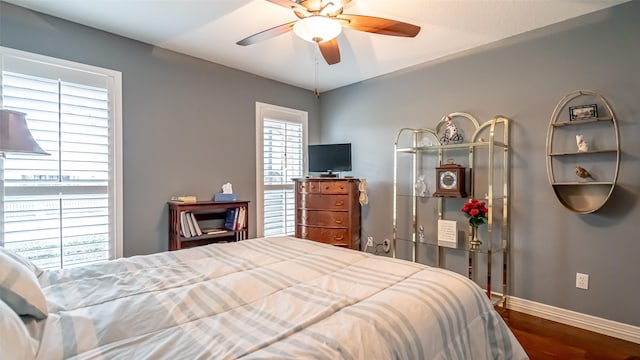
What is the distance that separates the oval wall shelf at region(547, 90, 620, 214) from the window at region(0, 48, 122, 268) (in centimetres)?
377

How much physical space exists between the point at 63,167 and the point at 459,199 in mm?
3577

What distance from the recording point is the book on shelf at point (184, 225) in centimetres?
299

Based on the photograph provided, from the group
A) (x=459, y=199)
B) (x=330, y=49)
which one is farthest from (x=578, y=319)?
(x=330, y=49)

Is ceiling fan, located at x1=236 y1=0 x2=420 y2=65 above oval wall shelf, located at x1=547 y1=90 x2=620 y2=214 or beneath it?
above

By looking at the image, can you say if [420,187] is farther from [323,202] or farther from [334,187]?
[323,202]

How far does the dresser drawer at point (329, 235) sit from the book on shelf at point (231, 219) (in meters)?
0.89

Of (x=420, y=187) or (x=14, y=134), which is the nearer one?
(x=14, y=134)

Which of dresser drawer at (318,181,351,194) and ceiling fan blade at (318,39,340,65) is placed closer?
ceiling fan blade at (318,39,340,65)

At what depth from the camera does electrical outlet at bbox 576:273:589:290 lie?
248 centimetres

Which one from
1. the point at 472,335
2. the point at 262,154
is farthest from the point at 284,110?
the point at 472,335

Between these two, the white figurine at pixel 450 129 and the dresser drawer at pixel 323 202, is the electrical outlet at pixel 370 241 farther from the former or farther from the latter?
the white figurine at pixel 450 129

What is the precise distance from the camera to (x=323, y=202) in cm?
369

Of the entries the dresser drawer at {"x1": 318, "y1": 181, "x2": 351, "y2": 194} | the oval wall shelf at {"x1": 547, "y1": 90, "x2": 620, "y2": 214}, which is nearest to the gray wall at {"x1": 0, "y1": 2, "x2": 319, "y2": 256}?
the dresser drawer at {"x1": 318, "y1": 181, "x2": 351, "y2": 194}

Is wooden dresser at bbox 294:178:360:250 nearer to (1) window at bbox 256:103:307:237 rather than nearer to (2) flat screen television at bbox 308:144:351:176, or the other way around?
(2) flat screen television at bbox 308:144:351:176
